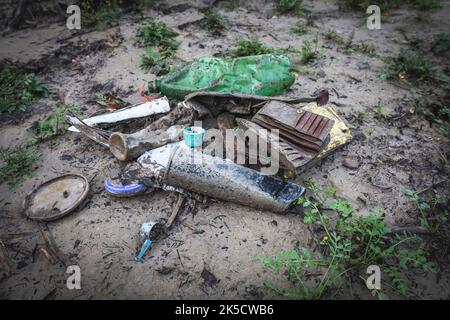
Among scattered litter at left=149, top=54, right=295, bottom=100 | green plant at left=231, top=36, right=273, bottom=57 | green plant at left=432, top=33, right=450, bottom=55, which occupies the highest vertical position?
green plant at left=432, top=33, right=450, bottom=55

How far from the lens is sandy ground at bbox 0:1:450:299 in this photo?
74.5 inches

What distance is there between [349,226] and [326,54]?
3.11 m

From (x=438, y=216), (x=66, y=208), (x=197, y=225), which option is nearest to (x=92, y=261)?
(x=66, y=208)

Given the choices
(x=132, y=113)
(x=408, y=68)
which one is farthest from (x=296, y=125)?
(x=408, y=68)

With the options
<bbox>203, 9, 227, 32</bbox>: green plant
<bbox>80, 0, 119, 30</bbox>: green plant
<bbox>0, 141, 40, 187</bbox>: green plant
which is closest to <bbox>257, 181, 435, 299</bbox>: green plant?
<bbox>0, 141, 40, 187</bbox>: green plant

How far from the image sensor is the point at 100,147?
290cm

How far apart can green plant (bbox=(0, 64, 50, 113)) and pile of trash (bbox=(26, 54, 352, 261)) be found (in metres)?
1.08

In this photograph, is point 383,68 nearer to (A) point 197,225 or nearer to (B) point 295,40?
(B) point 295,40

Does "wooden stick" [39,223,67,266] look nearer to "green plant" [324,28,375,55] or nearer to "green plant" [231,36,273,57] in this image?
"green plant" [231,36,273,57]

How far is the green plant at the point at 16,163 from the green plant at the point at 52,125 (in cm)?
20

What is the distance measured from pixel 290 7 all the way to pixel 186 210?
4827 millimetres

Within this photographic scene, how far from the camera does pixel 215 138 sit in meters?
2.74

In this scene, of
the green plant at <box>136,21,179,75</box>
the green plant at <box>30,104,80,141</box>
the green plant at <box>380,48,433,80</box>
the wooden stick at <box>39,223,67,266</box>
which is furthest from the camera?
the green plant at <box>136,21,179,75</box>

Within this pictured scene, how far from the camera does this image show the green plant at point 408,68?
360 cm
